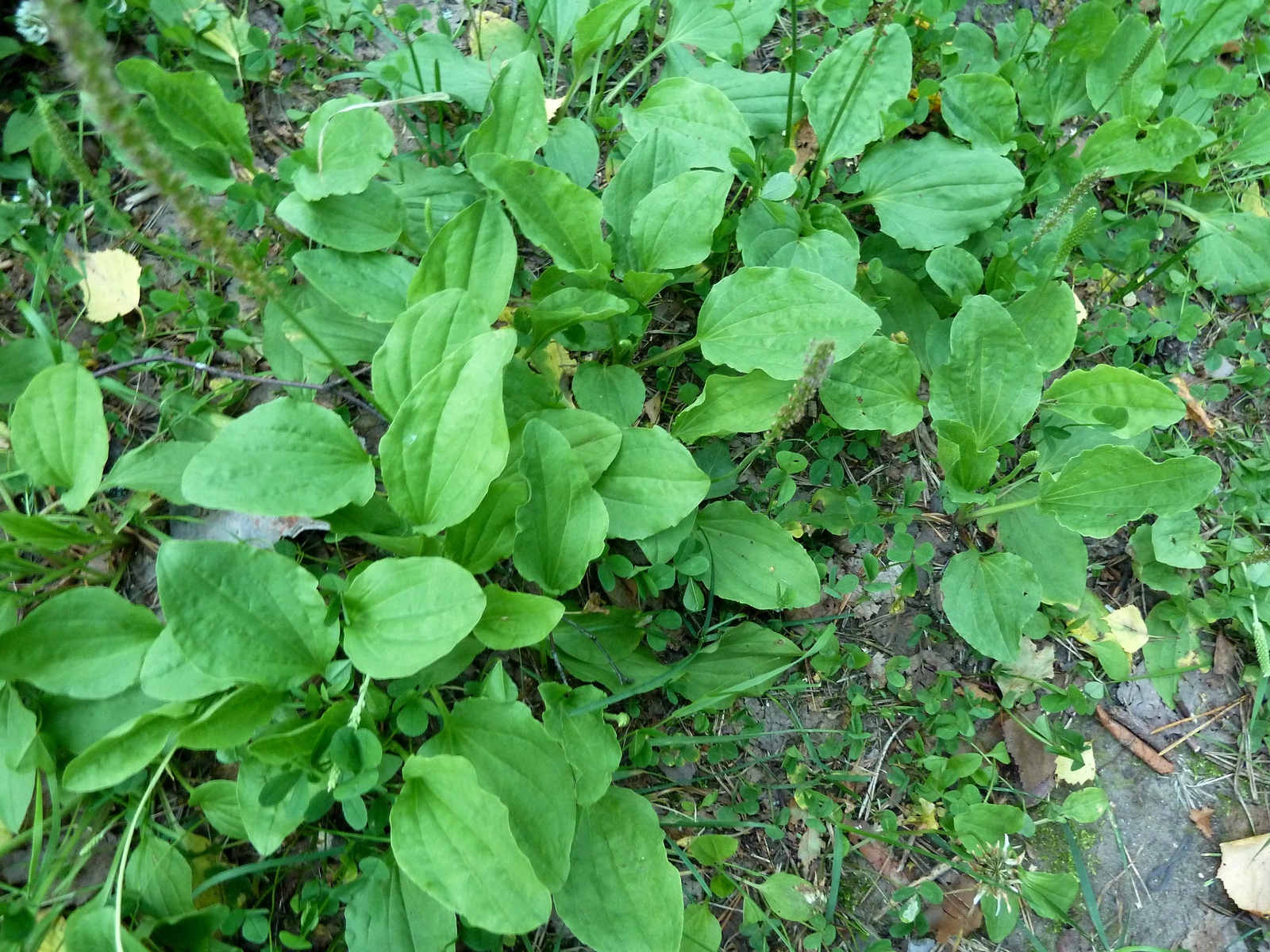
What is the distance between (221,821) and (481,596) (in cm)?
91

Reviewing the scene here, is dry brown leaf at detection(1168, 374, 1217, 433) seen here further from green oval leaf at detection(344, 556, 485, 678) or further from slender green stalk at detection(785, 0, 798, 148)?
green oval leaf at detection(344, 556, 485, 678)

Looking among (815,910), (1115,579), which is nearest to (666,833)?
(815,910)

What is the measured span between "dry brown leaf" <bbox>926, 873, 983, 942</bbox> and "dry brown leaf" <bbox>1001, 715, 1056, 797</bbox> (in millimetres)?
313

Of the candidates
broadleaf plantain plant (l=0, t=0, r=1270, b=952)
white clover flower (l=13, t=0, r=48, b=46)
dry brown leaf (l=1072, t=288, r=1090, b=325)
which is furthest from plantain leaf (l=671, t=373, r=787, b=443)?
white clover flower (l=13, t=0, r=48, b=46)

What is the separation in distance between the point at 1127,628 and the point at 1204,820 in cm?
55

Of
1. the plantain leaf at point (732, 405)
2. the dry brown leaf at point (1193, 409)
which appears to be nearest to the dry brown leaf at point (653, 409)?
the plantain leaf at point (732, 405)

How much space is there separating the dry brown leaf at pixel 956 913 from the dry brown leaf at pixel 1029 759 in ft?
1.03

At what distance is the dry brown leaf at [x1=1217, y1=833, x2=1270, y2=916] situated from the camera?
2.21m

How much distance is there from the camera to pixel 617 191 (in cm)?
230

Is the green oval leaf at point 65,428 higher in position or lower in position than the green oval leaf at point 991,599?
higher

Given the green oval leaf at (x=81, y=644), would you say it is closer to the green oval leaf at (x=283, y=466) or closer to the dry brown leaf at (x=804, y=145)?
the green oval leaf at (x=283, y=466)

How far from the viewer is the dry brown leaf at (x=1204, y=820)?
89.7 inches

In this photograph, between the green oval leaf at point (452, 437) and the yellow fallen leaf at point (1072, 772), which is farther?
the yellow fallen leaf at point (1072, 772)

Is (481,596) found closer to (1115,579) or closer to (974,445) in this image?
(974,445)
